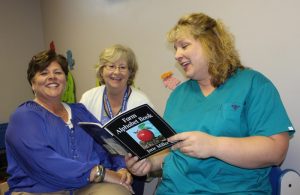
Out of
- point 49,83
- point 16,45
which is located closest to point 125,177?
point 49,83

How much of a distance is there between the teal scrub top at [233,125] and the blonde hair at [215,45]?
3cm

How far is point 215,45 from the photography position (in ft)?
4.05

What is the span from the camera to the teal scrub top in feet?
3.60

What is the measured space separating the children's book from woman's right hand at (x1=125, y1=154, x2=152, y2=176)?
0.42 feet

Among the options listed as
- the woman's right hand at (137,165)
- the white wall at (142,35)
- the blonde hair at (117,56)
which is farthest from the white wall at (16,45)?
the woman's right hand at (137,165)

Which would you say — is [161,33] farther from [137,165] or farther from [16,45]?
[16,45]

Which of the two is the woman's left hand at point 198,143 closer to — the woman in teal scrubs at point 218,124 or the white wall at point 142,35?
the woman in teal scrubs at point 218,124

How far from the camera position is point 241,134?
115 centimetres

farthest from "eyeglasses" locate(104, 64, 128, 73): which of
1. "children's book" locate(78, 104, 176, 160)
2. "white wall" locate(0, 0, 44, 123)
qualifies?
"white wall" locate(0, 0, 44, 123)

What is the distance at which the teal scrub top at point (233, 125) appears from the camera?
1.10m

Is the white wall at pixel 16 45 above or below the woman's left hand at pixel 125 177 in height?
above

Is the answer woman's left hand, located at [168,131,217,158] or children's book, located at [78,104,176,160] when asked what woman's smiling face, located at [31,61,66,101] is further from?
woman's left hand, located at [168,131,217,158]

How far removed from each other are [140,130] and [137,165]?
0.27 meters

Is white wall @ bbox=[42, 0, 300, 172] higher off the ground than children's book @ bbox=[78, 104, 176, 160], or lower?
higher
